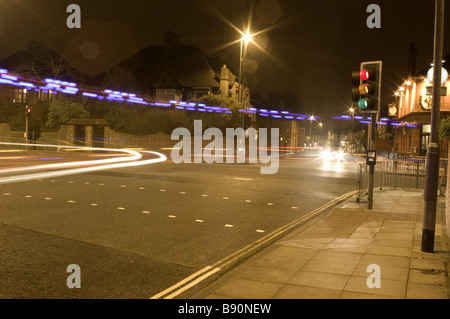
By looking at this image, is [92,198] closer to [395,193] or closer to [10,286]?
[10,286]

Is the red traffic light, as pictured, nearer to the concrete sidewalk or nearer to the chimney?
the concrete sidewalk

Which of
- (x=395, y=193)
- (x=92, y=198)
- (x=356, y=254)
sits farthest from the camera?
(x=395, y=193)

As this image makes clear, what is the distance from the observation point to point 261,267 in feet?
20.4

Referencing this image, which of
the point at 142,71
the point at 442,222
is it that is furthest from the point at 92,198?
the point at 142,71

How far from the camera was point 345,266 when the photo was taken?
6246 millimetres

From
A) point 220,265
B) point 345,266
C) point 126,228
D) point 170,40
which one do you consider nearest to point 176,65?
point 170,40

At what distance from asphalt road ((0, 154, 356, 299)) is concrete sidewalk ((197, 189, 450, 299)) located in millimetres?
806

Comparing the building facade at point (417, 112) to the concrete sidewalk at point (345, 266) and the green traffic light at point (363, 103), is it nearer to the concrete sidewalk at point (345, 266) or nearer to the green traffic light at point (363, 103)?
the green traffic light at point (363, 103)

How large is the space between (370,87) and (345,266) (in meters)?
6.25

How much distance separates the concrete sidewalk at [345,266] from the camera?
520 centimetres

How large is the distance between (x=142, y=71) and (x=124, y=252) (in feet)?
170

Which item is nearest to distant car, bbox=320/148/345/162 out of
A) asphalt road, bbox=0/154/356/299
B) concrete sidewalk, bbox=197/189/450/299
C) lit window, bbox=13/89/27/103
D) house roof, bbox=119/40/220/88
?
house roof, bbox=119/40/220/88

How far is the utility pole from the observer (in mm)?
6801

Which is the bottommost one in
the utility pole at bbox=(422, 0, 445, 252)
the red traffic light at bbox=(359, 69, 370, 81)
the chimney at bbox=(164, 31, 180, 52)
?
the utility pole at bbox=(422, 0, 445, 252)
